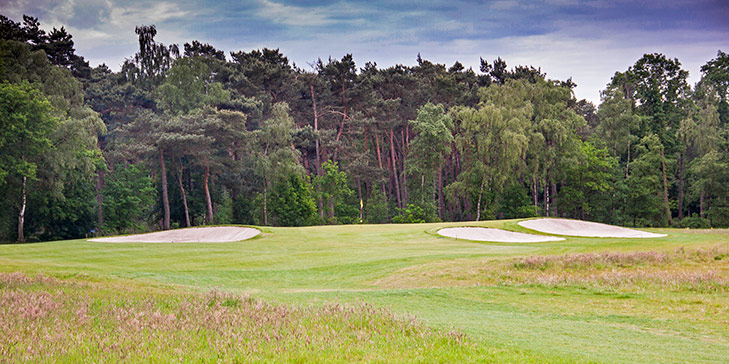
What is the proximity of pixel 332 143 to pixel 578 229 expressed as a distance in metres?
35.3

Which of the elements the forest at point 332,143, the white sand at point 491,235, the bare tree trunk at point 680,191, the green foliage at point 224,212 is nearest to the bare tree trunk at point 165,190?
the forest at point 332,143

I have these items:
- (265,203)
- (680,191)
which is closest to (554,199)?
(680,191)

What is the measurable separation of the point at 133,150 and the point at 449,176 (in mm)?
43124

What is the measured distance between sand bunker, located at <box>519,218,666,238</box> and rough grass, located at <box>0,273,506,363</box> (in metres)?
28.0

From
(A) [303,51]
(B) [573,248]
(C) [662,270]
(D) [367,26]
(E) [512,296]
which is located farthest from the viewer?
(A) [303,51]

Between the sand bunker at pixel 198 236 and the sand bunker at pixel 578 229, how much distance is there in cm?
1836

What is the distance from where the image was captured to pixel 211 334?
277 inches

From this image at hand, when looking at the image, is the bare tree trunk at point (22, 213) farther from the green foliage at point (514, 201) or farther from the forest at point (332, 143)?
the green foliage at point (514, 201)

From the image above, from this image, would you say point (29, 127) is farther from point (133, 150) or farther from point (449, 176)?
point (449, 176)

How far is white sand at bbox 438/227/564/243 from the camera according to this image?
3136cm

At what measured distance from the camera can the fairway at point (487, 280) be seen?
8.70 metres

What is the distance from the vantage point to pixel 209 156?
58.6m

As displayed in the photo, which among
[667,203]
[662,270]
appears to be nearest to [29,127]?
[662,270]

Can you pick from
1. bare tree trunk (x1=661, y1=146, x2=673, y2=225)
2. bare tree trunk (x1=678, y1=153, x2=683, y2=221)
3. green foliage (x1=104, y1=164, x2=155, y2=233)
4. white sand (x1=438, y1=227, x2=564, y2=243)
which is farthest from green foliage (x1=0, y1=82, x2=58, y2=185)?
bare tree trunk (x1=678, y1=153, x2=683, y2=221)
